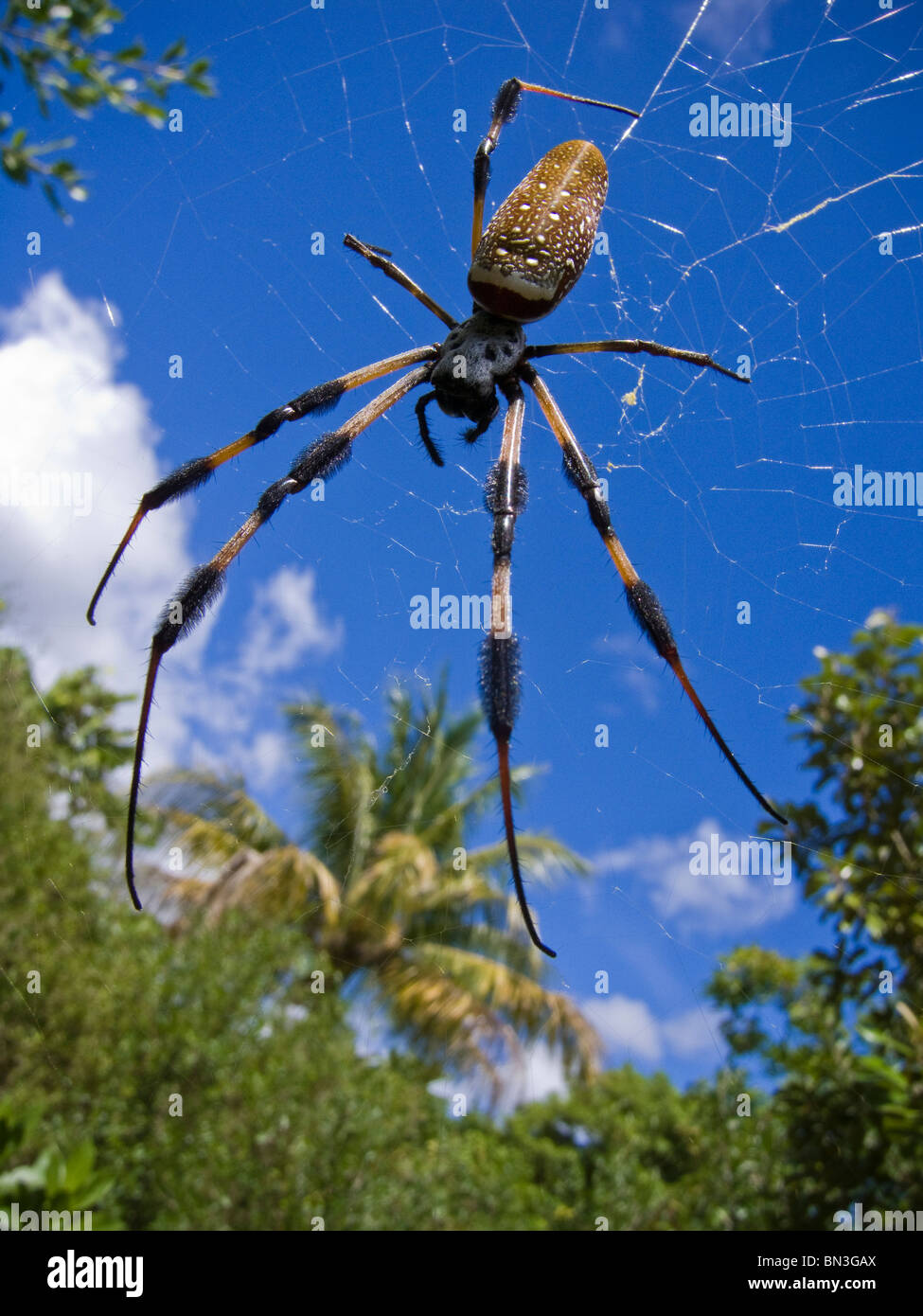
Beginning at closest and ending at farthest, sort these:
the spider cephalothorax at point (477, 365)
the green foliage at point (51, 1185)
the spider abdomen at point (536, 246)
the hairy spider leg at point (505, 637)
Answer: the hairy spider leg at point (505, 637)
the spider abdomen at point (536, 246)
the spider cephalothorax at point (477, 365)
the green foliage at point (51, 1185)

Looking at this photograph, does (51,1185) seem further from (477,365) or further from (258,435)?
(477,365)

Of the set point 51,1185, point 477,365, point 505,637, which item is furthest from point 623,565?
point 51,1185

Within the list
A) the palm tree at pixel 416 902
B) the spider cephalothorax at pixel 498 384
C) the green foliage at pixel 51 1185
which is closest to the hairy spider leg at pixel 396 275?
the spider cephalothorax at pixel 498 384

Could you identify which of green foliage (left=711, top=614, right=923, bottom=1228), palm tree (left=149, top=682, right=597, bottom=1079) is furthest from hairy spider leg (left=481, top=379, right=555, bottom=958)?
palm tree (left=149, top=682, right=597, bottom=1079)

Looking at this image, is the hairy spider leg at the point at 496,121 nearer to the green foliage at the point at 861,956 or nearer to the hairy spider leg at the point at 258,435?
the hairy spider leg at the point at 258,435

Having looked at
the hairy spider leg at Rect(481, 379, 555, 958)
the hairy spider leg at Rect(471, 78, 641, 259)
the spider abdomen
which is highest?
the hairy spider leg at Rect(471, 78, 641, 259)

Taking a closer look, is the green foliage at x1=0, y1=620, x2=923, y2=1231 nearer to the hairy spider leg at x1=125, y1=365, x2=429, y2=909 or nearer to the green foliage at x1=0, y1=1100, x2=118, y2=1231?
the green foliage at x1=0, y1=1100, x2=118, y2=1231
